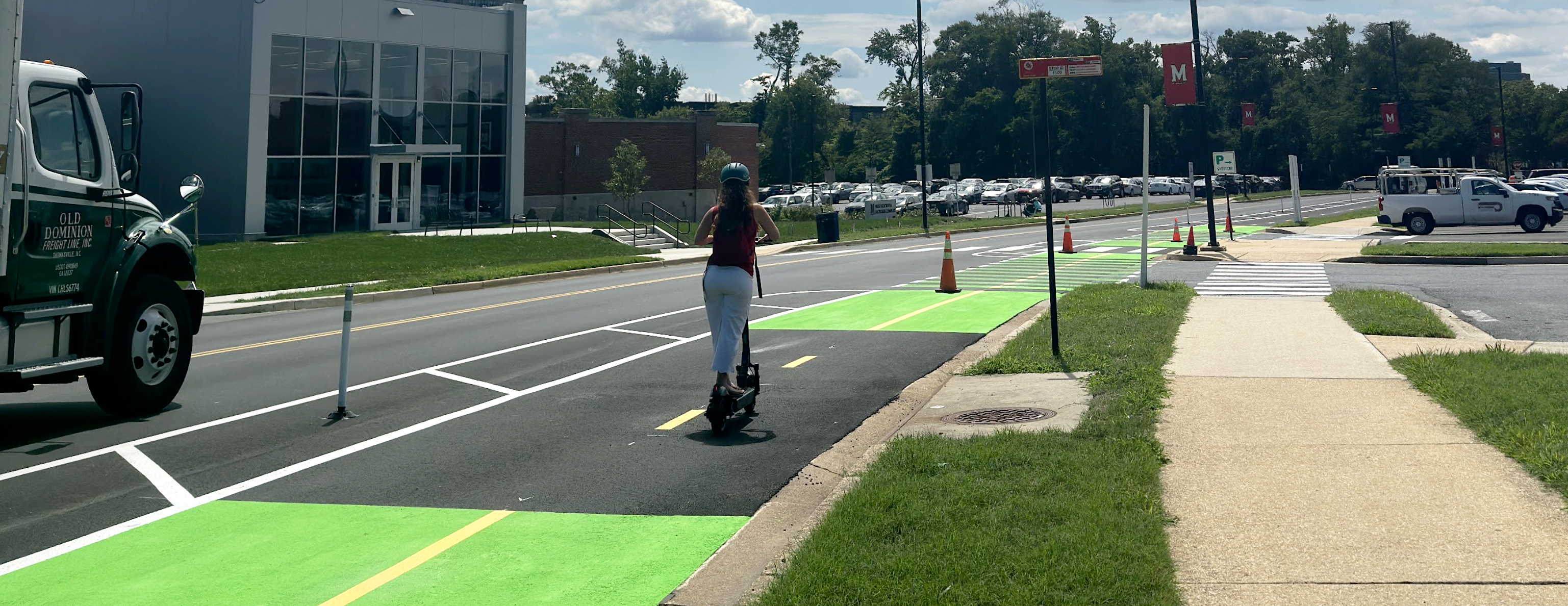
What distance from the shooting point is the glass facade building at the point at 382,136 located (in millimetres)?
41844

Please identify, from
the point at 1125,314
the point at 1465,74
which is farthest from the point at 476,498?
the point at 1465,74

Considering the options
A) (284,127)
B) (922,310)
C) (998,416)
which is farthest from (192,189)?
(284,127)

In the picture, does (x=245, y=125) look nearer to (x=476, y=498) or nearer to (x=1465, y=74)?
(x=476, y=498)

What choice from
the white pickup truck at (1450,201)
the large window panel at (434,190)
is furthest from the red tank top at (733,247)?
the large window panel at (434,190)

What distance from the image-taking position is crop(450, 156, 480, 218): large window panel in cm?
4744

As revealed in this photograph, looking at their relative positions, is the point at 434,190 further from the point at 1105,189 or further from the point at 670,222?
the point at 1105,189

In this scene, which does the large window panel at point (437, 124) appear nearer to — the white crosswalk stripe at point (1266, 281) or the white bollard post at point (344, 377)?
the white crosswalk stripe at point (1266, 281)

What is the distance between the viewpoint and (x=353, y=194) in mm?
43906

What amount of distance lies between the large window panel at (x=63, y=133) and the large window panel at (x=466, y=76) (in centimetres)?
3851

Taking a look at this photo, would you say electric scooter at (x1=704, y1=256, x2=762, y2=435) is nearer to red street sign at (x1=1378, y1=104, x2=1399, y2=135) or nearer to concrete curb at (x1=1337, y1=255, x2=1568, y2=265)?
concrete curb at (x1=1337, y1=255, x2=1568, y2=265)

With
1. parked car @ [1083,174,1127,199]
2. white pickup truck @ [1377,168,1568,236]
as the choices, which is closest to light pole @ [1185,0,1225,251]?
white pickup truck @ [1377,168,1568,236]

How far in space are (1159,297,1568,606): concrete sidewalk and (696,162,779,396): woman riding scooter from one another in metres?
2.92

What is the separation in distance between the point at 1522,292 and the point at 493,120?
38.3 metres

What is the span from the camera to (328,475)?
Result: 795 cm
